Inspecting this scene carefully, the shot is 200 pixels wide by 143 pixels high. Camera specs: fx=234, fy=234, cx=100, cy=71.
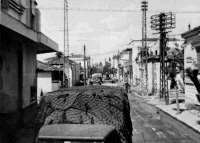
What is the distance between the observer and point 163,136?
10.3 meters

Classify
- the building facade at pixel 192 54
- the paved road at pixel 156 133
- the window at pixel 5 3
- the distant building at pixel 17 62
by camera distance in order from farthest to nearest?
the building facade at pixel 192 54 → the window at pixel 5 3 → the distant building at pixel 17 62 → the paved road at pixel 156 133

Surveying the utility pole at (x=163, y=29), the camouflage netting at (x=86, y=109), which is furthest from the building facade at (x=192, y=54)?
the camouflage netting at (x=86, y=109)

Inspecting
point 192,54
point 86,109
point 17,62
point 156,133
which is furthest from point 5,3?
point 192,54

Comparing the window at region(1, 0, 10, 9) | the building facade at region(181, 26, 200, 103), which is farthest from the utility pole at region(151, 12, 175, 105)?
the window at region(1, 0, 10, 9)

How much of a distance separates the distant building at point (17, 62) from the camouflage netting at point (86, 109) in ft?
16.1

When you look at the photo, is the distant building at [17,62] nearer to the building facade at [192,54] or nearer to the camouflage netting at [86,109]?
the camouflage netting at [86,109]

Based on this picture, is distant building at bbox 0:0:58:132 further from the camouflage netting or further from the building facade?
the building facade

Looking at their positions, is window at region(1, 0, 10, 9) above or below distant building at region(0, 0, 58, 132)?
above

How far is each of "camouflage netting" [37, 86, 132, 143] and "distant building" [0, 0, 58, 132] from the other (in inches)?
193

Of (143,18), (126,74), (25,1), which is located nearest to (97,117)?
(25,1)

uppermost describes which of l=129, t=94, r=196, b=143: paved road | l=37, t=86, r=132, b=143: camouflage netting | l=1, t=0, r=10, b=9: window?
l=1, t=0, r=10, b=9: window

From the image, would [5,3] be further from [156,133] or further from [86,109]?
[156,133]

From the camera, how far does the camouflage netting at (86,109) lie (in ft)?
18.6

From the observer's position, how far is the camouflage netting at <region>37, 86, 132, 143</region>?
5.66m
